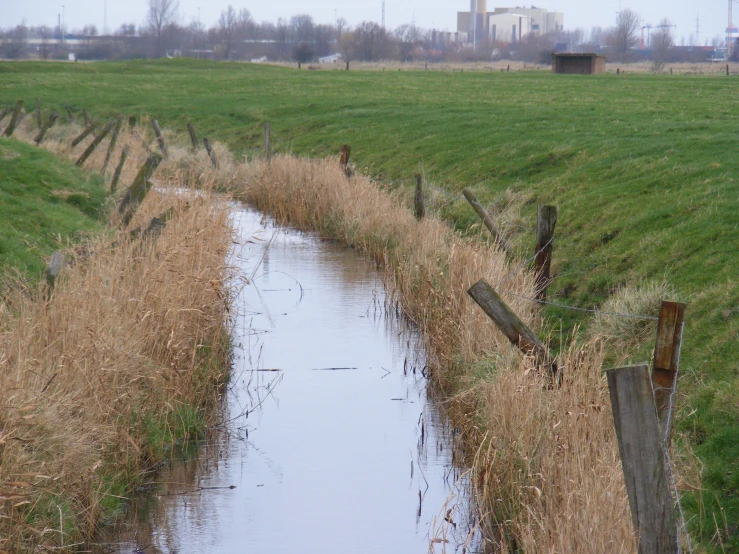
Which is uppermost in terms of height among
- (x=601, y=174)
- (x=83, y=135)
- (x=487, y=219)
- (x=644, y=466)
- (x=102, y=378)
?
(x=83, y=135)

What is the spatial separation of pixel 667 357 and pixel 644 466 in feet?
4.01

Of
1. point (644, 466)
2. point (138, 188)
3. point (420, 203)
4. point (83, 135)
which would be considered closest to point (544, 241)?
point (138, 188)

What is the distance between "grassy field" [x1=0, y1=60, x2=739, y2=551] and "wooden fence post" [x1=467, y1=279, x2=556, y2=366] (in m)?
1.14

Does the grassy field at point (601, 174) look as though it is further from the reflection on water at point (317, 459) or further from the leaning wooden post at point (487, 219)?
the reflection on water at point (317, 459)

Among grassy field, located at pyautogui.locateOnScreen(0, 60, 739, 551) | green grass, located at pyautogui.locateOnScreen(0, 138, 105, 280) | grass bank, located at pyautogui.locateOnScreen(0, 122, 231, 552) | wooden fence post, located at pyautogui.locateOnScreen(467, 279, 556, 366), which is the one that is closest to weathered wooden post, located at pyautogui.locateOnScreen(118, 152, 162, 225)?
green grass, located at pyautogui.locateOnScreen(0, 138, 105, 280)

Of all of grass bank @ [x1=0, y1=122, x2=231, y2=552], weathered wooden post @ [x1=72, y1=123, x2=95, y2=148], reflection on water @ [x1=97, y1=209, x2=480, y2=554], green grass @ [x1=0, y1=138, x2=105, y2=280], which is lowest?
reflection on water @ [x1=97, y1=209, x2=480, y2=554]

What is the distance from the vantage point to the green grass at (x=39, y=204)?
11.1 meters

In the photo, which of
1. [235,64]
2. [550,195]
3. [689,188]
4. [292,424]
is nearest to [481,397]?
[292,424]

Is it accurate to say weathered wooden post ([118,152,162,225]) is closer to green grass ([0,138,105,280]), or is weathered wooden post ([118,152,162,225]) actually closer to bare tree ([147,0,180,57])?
green grass ([0,138,105,280])

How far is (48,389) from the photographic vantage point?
242 inches

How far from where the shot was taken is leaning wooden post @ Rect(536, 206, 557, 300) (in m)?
9.50

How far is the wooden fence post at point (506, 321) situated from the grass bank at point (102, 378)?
257 cm

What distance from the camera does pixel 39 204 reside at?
1454 centimetres

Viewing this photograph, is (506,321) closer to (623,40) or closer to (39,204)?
(39,204)
